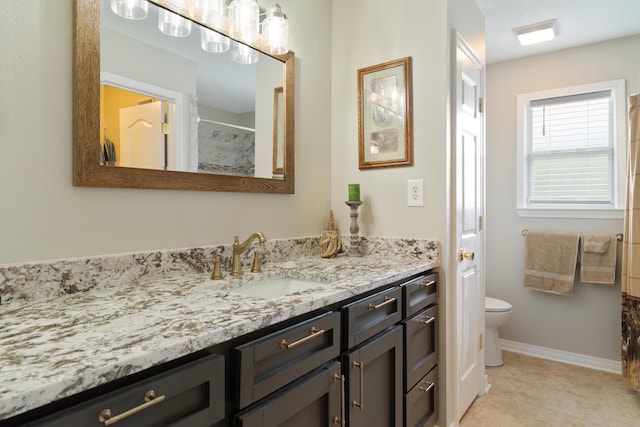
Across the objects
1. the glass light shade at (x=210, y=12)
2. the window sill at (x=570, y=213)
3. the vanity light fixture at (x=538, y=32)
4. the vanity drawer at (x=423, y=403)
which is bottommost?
the vanity drawer at (x=423, y=403)

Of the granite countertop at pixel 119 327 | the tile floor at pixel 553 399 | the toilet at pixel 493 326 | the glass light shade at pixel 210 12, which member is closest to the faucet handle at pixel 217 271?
the granite countertop at pixel 119 327

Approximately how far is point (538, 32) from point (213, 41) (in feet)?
7.40

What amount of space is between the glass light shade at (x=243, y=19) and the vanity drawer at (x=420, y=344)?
1.40 meters

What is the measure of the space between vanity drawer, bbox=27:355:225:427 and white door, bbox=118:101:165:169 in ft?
2.57

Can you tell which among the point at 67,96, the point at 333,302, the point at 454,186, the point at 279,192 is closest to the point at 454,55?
the point at 454,186

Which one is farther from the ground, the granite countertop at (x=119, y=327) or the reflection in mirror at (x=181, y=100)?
the reflection in mirror at (x=181, y=100)

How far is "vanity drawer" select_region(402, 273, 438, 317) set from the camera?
155 centimetres

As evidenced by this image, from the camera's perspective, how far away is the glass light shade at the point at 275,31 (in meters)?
1.69

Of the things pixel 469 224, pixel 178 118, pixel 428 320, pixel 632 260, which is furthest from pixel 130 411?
pixel 632 260

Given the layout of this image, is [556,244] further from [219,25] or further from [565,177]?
[219,25]

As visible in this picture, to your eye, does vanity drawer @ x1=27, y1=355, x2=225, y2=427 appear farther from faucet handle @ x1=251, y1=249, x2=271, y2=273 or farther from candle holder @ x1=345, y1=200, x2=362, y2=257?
candle holder @ x1=345, y1=200, x2=362, y2=257

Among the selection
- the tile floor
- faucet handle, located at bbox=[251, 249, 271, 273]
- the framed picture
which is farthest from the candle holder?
the tile floor

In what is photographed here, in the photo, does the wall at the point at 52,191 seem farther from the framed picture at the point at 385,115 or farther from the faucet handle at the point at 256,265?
the framed picture at the point at 385,115

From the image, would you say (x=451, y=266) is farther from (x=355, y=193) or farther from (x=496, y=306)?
(x=496, y=306)
